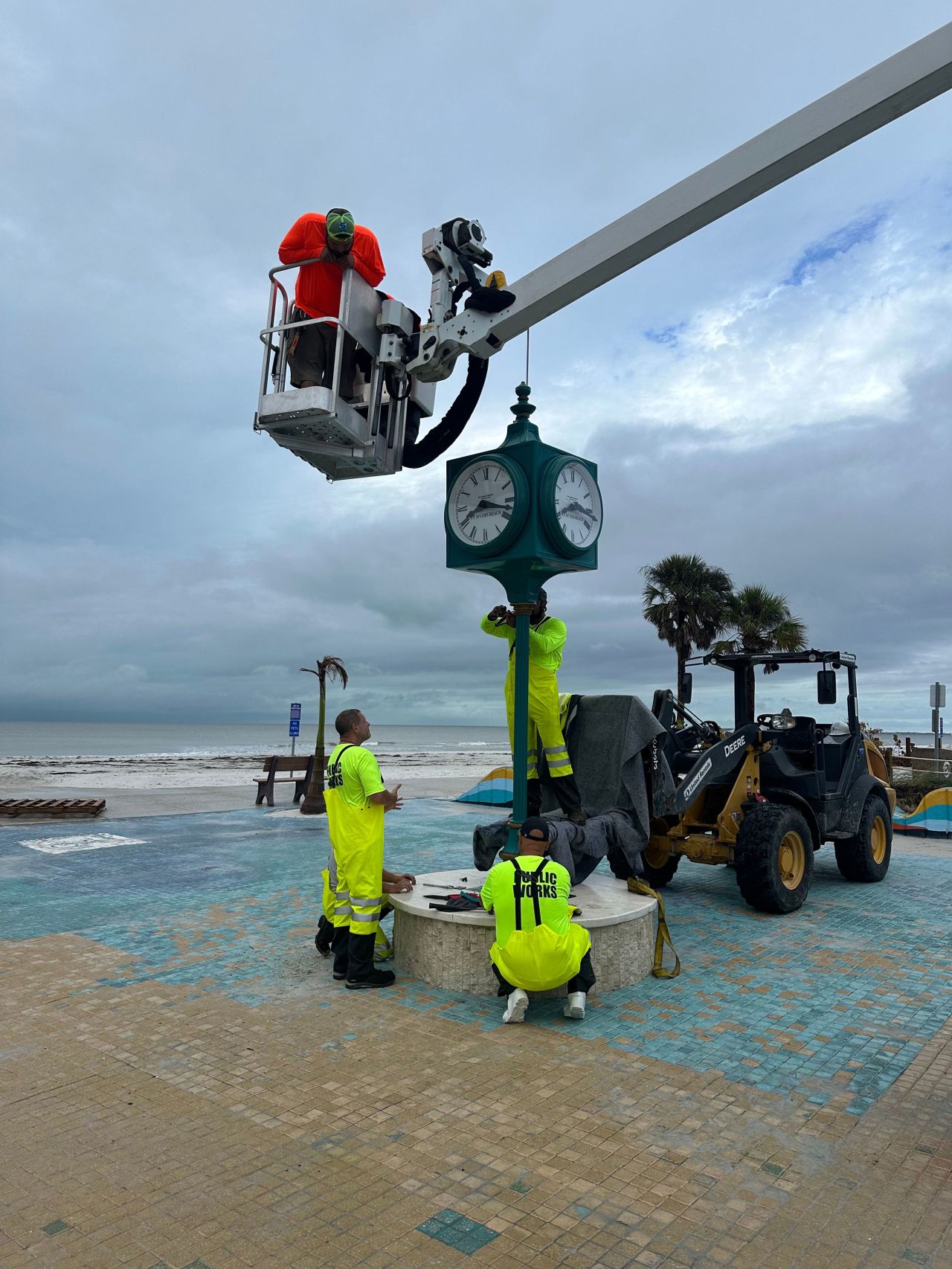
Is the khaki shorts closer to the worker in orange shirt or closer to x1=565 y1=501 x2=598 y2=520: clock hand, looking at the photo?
the worker in orange shirt

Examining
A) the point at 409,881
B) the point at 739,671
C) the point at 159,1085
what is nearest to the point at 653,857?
the point at 739,671

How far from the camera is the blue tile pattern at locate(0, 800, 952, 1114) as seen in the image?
13.8 ft

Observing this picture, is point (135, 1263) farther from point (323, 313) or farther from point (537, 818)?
point (323, 313)

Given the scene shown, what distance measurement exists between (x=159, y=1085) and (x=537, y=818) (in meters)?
2.31

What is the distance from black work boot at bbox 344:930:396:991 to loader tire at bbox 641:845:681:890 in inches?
141

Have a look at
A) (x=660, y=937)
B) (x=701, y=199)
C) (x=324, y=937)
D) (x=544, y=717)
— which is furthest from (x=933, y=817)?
(x=701, y=199)

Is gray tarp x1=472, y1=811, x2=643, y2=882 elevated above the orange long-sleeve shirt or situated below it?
below

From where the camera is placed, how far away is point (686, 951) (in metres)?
6.06

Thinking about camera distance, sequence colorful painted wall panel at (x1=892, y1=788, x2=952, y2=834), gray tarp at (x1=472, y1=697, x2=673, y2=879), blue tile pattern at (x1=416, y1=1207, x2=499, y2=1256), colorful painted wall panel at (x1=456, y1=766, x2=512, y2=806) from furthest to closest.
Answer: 1. colorful painted wall panel at (x1=456, y1=766, x2=512, y2=806)
2. colorful painted wall panel at (x1=892, y1=788, x2=952, y2=834)
3. gray tarp at (x1=472, y1=697, x2=673, y2=879)
4. blue tile pattern at (x1=416, y1=1207, x2=499, y2=1256)

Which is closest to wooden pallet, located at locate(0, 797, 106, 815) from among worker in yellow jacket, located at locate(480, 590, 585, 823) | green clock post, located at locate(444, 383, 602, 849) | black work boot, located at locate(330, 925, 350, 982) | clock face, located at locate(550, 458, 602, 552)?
black work boot, located at locate(330, 925, 350, 982)

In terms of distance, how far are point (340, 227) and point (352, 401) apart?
110 centimetres

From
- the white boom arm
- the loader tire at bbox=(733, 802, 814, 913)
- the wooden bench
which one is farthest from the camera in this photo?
the wooden bench

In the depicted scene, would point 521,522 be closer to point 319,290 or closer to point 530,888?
point 319,290

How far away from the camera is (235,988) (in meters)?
5.03
